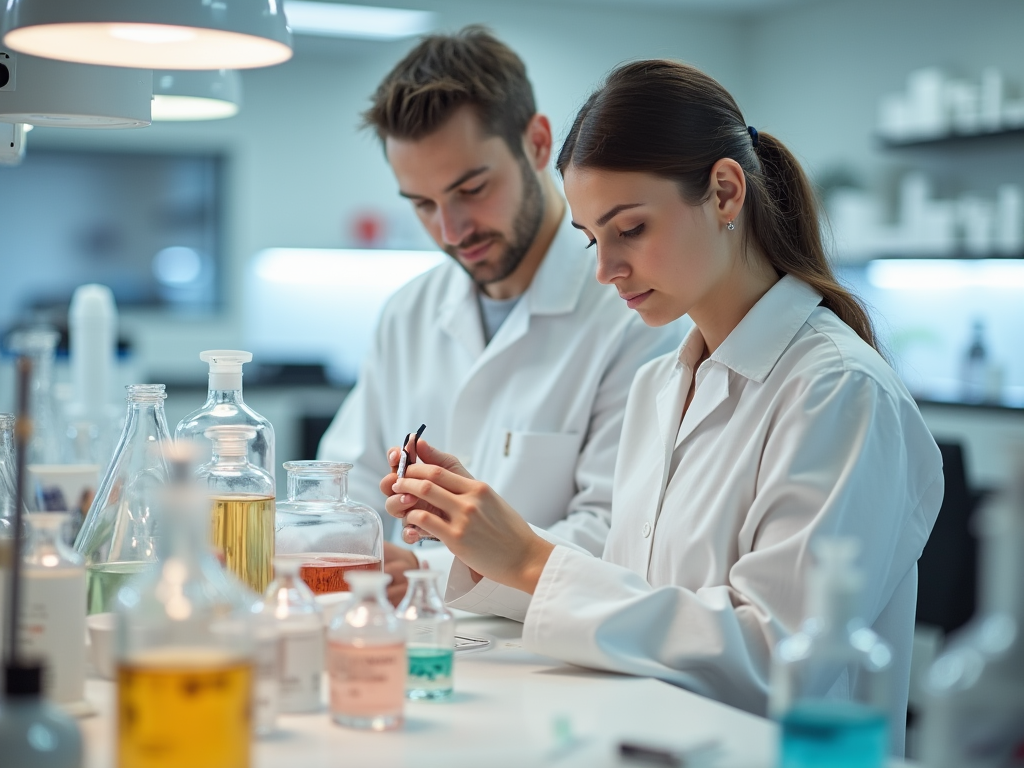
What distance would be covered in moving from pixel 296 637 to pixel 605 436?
107cm

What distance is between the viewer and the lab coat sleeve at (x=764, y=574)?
133cm

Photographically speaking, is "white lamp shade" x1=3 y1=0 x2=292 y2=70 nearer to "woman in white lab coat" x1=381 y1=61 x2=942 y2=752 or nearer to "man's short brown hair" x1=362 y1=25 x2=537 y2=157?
"woman in white lab coat" x1=381 y1=61 x2=942 y2=752

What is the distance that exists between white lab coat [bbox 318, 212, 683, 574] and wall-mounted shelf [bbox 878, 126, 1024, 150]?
→ 3444 millimetres

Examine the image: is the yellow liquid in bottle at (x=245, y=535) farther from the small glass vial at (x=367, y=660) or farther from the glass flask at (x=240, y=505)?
the small glass vial at (x=367, y=660)

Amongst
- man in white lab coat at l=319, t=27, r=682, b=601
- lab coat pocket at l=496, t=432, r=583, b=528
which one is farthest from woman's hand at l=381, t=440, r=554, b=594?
lab coat pocket at l=496, t=432, r=583, b=528

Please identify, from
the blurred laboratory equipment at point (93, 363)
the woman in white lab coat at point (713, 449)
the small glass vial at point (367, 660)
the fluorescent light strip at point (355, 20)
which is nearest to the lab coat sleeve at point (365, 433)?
the blurred laboratory equipment at point (93, 363)

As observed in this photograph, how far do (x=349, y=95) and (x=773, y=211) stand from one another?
532 cm

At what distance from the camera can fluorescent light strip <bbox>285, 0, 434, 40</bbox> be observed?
5691 mm

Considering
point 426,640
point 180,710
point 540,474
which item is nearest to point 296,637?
point 426,640

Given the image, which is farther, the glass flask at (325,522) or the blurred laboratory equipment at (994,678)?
the glass flask at (325,522)

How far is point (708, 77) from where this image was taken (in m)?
1.63

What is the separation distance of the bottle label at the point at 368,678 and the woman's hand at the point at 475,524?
0.33 metres

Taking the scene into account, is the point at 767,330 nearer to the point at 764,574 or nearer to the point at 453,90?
the point at 764,574

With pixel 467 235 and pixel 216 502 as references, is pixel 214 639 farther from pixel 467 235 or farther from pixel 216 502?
pixel 467 235
